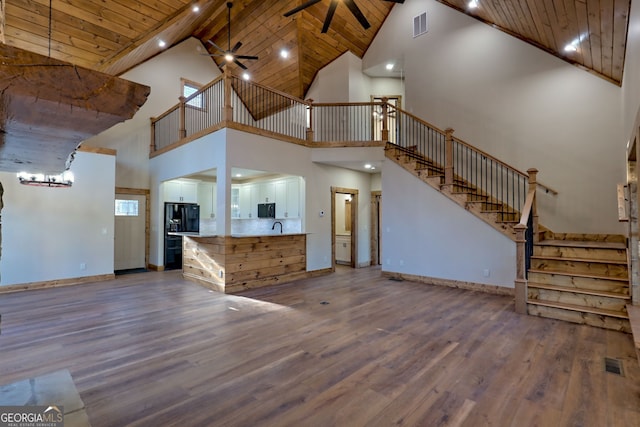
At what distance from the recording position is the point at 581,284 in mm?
4191

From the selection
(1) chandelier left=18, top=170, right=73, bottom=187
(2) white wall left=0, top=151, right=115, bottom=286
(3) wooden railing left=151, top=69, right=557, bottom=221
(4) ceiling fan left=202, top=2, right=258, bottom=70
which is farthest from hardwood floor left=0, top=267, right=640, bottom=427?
(4) ceiling fan left=202, top=2, right=258, bottom=70

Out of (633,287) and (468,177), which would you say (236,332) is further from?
(468,177)

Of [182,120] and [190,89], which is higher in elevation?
[190,89]

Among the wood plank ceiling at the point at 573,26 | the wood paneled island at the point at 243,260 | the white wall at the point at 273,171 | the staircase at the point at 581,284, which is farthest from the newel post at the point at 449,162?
the wood paneled island at the point at 243,260

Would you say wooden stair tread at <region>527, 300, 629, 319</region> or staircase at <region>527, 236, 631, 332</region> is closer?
wooden stair tread at <region>527, 300, 629, 319</region>

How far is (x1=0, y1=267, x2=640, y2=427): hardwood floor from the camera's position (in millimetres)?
2096

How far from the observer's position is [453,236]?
5.88m

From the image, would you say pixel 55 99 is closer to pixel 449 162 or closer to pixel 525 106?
pixel 449 162

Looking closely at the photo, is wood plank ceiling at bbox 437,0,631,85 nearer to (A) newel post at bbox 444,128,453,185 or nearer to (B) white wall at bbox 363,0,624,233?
(B) white wall at bbox 363,0,624,233

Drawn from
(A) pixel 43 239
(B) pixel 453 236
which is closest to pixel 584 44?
(B) pixel 453 236

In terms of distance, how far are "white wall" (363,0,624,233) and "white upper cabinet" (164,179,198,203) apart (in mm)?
6238

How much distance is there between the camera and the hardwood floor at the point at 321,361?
2096 millimetres

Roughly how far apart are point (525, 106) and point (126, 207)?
31.1 ft

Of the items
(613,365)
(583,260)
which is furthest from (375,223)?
(613,365)
